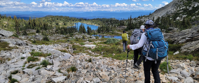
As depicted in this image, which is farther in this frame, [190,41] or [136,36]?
[190,41]

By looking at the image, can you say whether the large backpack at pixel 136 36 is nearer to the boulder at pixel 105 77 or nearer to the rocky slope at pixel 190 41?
the boulder at pixel 105 77

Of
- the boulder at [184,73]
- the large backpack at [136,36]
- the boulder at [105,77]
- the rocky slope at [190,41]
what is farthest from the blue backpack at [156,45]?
the rocky slope at [190,41]

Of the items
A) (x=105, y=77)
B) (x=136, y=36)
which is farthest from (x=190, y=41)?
(x=105, y=77)

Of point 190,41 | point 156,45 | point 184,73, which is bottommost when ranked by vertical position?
point 184,73

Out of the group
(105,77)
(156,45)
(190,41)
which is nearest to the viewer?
(156,45)

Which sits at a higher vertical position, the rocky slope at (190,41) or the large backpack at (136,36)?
the large backpack at (136,36)

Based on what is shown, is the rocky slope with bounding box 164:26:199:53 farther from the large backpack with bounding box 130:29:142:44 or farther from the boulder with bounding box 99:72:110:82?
the boulder with bounding box 99:72:110:82

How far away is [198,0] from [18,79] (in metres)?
217

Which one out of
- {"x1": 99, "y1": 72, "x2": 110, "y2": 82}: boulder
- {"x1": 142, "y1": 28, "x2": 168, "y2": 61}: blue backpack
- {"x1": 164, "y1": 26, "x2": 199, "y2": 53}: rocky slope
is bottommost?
{"x1": 99, "y1": 72, "x2": 110, "y2": 82}: boulder

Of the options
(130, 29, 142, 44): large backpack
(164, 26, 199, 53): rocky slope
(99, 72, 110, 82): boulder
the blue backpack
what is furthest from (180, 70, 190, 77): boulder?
(164, 26, 199, 53): rocky slope

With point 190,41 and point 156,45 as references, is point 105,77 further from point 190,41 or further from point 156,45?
point 190,41

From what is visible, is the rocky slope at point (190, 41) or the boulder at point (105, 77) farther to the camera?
the rocky slope at point (190, 41)

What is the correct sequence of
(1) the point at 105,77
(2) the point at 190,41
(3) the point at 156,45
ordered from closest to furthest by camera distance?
(3) the point at 156,45
(1) the point at 105,77
(2) the point at 190,41

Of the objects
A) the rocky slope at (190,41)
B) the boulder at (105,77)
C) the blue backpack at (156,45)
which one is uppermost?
the blue backpack at (156,45)
